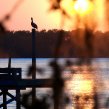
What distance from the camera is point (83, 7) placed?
2.73 metres

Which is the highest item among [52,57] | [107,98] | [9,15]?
[9,15]

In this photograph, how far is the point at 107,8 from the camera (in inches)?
109

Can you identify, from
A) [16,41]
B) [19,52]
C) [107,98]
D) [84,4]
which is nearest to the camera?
[84,4]

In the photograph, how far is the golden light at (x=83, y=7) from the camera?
271cm

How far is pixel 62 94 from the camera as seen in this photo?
2797mm

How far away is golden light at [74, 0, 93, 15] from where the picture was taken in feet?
8.88

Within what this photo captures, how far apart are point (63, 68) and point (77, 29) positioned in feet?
0.79

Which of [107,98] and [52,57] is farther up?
[52,57]

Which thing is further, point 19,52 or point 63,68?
point 19,52

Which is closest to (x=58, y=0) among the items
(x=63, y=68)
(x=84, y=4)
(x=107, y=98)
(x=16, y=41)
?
(x=84, y=4)

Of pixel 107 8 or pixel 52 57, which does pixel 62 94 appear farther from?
pixel 107 8

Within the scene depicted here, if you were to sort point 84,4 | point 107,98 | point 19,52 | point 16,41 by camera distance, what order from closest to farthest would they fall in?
point 84,4
point 19,52
point 16,41
point 107,98

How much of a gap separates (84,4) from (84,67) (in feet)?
1.22

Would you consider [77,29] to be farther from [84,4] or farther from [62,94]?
[62,94]
